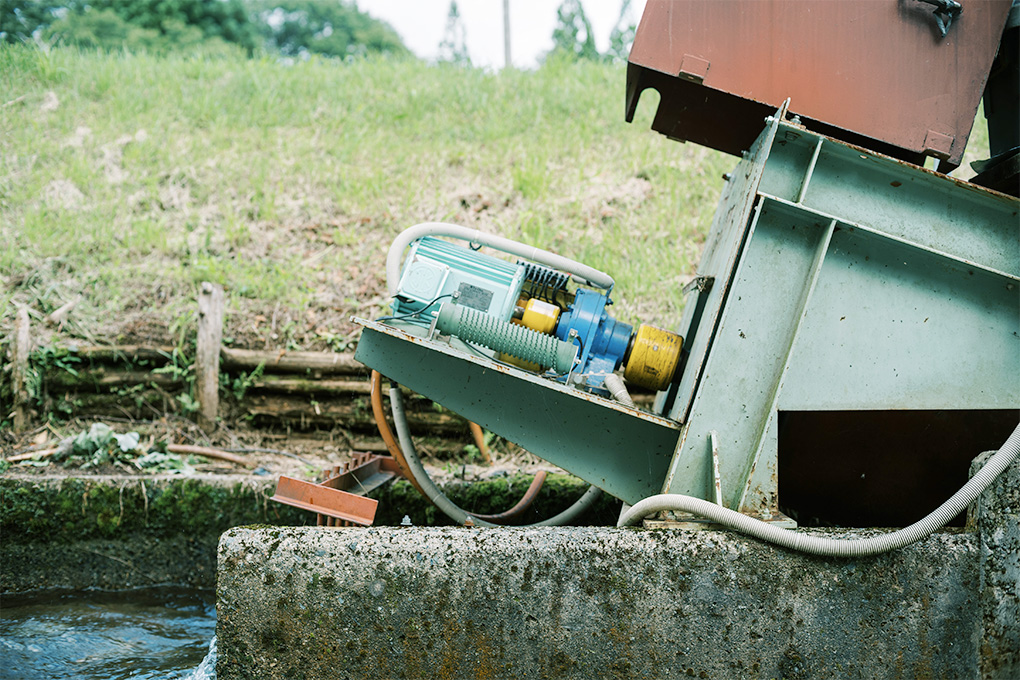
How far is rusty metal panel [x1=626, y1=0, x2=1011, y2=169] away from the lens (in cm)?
223

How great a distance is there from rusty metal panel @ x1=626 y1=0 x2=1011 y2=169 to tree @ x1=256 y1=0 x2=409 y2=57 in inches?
1113

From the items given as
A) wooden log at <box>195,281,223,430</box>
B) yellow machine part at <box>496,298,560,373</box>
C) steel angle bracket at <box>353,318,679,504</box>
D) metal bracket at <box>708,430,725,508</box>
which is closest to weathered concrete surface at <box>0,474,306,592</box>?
wooden log at <box>195,281,223,430</box>

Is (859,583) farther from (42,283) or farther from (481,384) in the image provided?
(42,283)

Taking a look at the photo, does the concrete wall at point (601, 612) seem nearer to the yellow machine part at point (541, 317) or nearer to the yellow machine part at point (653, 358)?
the yellow machine part at point (653, 358)

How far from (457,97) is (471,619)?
6262mm

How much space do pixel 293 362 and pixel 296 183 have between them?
95.0 inches

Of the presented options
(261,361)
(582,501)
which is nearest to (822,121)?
(582,501)

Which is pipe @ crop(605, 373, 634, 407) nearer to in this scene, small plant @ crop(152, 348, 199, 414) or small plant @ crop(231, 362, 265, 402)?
small plant @ crop(231, 362, 265, 402)

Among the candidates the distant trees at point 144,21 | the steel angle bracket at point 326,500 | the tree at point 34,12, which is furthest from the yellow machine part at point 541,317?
the tree at point 34,12

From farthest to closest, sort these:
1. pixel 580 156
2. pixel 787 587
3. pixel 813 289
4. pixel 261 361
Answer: pixel 580 156 < pixel 261 361 < pixel 813 289 < pixel 787 587

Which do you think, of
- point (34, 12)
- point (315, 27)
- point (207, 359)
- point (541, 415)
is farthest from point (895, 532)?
point (315, 27)

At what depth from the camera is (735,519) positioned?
1886 mm

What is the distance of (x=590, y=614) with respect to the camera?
184 centimetres

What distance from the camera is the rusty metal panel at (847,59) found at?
7.33 ft
